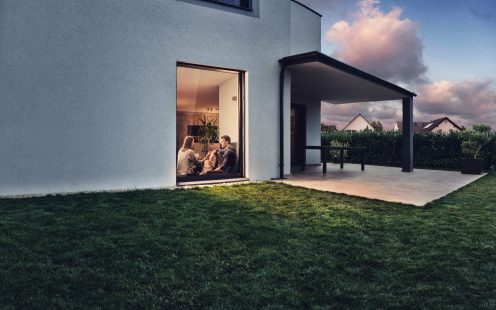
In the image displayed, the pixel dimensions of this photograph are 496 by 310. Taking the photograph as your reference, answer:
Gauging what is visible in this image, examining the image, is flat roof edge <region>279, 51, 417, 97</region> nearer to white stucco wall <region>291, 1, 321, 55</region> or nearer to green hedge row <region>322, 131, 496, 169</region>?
white stucco wall <region>291, 1, 321, 55</region>

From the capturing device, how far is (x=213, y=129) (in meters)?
13.2

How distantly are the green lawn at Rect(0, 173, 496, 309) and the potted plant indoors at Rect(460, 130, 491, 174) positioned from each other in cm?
678

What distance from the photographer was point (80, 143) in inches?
248

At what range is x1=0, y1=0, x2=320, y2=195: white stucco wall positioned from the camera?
19.1 ft

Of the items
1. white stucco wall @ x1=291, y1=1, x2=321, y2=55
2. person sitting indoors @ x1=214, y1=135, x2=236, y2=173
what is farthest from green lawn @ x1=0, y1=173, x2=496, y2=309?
white stucco wall @ x1=291, y1=1, x2=321, y2=55

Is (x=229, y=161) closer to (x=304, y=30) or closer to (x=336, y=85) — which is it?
(x=336, y=85)

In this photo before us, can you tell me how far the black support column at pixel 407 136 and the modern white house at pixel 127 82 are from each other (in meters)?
2.96

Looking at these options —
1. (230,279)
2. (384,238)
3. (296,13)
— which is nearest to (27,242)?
(230,279)

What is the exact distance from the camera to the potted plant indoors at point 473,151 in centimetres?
1123

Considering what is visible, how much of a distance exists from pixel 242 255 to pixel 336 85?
8.48 metres

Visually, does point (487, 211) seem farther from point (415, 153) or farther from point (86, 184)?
point (415, 153)

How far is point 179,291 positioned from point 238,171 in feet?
20.2

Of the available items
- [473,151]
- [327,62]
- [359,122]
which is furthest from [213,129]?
[359,122]

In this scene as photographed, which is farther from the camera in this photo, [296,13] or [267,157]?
[296,13]
